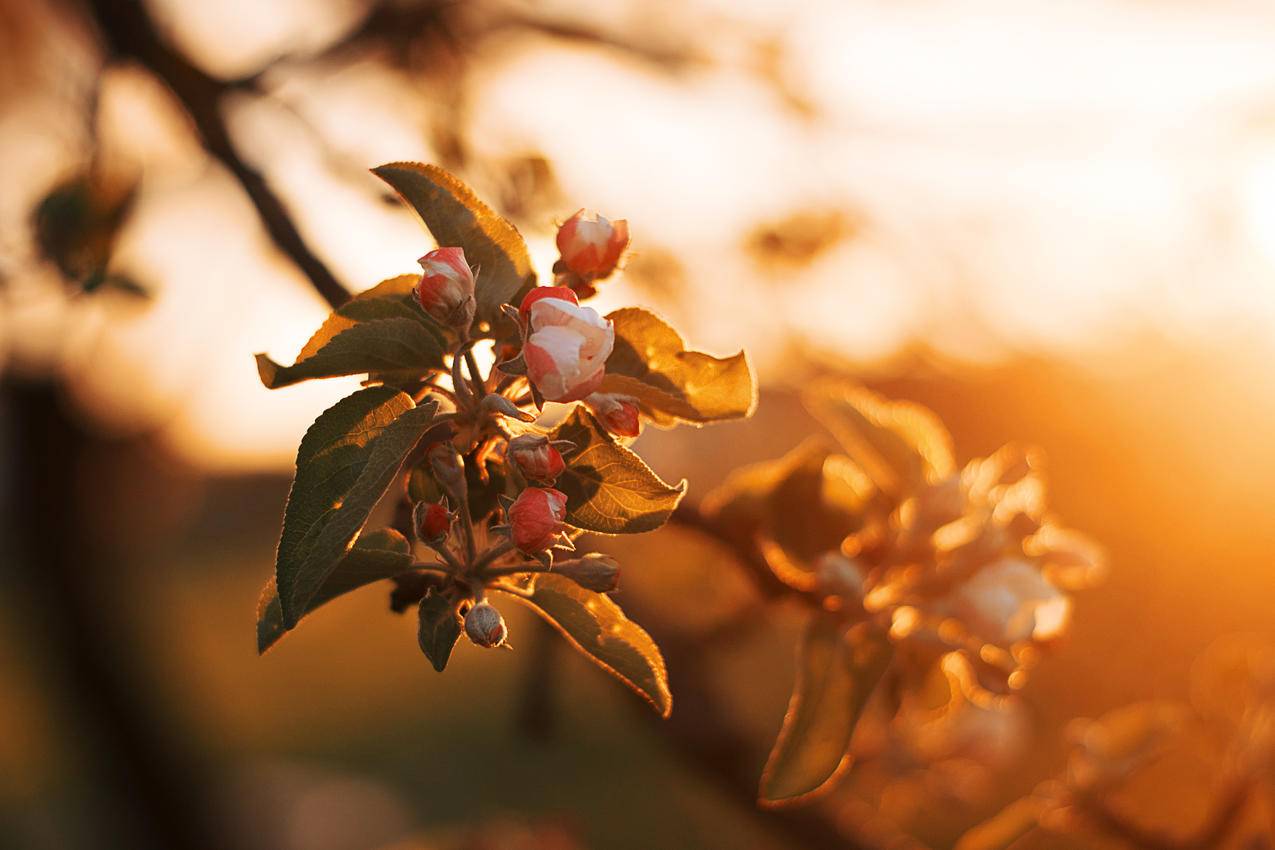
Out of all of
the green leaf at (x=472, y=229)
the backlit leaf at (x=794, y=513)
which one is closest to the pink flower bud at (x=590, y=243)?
Answer: the green leaf at (x=472, y=229)

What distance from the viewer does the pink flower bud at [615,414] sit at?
73 cm

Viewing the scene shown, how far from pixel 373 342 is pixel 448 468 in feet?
0.34

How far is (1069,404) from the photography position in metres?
5.15

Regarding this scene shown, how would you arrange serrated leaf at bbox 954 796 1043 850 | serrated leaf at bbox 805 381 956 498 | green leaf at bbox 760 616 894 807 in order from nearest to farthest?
1. green leaf at bbox 760 616 894 807
2. serrated leaf at bbox 805 381 956 498
3. serrated leaf at bbox 954 796 1043 850

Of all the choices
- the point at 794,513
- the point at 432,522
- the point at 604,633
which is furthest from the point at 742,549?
the point at 432,522

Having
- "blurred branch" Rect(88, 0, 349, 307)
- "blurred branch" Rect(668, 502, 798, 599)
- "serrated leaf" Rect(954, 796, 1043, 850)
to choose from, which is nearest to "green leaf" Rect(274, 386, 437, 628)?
"blurred branch" Rect(88, 0, 349, 307)

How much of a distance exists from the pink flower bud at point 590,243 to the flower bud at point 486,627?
0.28 metres

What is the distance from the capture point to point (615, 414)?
73 centimetres

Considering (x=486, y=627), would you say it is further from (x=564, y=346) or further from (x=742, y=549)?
(x=742, y=549)

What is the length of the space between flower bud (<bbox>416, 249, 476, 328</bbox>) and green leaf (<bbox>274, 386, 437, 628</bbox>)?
7 centimetres

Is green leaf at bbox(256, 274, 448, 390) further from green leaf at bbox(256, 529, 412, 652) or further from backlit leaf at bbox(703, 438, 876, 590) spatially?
backlit leaf at bbox(703, 438, 876, 590)

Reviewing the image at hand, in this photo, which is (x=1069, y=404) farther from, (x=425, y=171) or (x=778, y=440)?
(x=425, y=171)

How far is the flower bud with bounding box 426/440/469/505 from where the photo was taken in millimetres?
719

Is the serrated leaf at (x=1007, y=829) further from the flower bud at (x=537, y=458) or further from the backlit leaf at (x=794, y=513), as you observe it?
the flower bud at (x=537, y=458)
